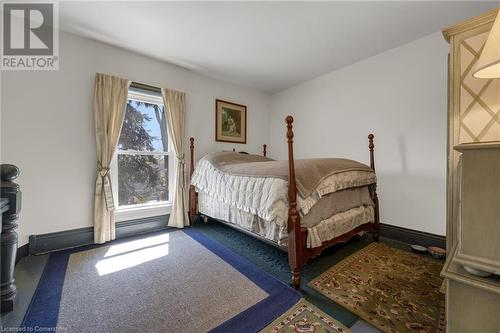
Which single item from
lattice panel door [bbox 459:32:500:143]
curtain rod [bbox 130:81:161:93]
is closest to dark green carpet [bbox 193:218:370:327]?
lattice panel door [bbox 459:32:500:143]

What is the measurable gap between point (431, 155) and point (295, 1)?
2.19 meters

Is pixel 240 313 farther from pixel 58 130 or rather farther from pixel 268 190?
pixel 58 130

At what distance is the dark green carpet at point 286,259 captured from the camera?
1.34 metres

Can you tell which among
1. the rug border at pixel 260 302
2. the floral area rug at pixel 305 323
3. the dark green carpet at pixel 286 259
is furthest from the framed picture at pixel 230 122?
the floral area rug at pixel 305 323

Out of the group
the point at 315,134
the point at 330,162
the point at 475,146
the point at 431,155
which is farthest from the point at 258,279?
the point at 315,134

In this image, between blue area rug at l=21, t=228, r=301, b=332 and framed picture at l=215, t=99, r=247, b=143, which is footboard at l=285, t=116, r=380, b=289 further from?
framed picture at l=215, t=99, r=247, b=143

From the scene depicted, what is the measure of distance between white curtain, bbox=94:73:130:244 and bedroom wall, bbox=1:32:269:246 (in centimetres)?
11

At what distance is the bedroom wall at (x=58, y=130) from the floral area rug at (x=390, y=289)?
8.84 ft

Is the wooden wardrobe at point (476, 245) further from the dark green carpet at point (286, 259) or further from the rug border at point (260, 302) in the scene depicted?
the rug border at point (260, 302)

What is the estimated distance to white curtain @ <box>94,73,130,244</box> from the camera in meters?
2.38

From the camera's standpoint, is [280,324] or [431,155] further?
[431,155]

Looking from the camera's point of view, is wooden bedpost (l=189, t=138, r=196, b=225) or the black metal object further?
wooden bedpost (l=189, t=138, r=196, b=225)

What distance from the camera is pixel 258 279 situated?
1.66 metres

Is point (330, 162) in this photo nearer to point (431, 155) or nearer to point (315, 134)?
point (431, 155)
